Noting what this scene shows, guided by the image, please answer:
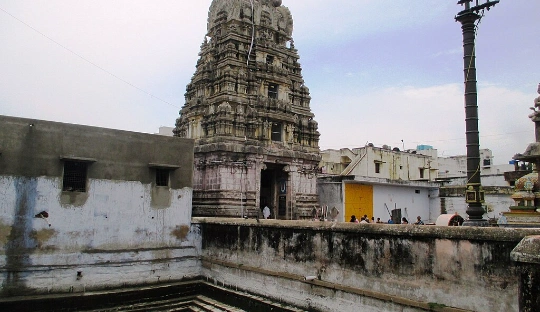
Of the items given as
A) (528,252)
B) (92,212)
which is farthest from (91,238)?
(528,252)

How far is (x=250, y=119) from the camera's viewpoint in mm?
21281

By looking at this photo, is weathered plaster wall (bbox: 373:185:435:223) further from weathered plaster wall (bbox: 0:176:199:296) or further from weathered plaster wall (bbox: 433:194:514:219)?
weathered plaster wall (bbox: 0:176:199:296)

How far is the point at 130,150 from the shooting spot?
49.8ft

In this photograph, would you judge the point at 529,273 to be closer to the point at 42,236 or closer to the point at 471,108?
the point at 471,108

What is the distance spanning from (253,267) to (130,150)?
6.02m

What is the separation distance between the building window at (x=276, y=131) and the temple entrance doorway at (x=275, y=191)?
142 cm

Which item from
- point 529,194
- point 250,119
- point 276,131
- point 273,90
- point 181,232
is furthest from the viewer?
point 273,90

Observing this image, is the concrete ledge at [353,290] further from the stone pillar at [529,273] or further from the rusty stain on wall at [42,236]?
the rusty stain on wall at [42,236]

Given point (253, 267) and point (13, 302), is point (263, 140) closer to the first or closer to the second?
point (253, 267)

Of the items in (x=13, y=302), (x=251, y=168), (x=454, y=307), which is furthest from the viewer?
(x=251, y=168)

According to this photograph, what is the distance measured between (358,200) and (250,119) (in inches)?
323

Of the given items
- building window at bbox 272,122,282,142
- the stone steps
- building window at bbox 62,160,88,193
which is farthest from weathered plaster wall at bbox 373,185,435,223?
building window at bbox 62,160,88,193

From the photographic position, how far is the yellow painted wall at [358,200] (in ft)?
78.8

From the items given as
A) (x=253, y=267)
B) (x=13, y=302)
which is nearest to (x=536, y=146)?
(x=253, y=267)
